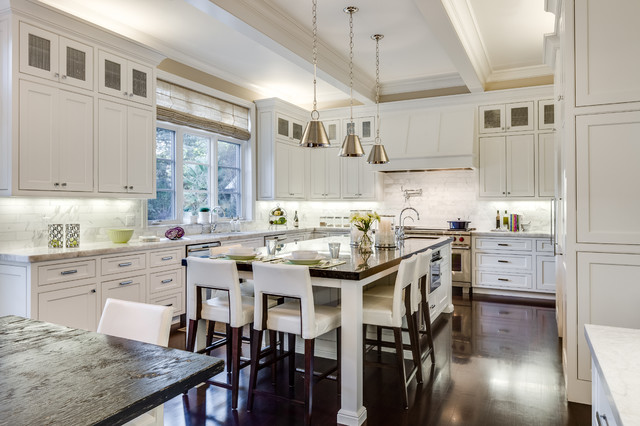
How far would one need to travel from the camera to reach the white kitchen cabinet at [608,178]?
270 centimetres

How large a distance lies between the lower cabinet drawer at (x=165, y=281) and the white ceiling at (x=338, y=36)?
2.49m

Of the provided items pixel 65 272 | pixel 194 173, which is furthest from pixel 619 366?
pixel 194 173

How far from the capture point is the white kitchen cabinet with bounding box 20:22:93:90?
11.6ft

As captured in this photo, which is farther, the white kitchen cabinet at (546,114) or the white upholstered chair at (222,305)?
the white kitchen cabinet at (546,114)

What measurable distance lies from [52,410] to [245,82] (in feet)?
20.0

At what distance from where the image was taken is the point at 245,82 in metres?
6.55

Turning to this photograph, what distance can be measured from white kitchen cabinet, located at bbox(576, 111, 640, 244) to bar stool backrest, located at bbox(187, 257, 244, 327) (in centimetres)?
223

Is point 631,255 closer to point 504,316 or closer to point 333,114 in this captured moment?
point 504,316

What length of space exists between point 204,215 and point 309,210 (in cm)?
274

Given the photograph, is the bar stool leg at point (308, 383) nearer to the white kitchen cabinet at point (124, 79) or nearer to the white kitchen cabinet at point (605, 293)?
the white kitchen cabinet at point (605, 293)

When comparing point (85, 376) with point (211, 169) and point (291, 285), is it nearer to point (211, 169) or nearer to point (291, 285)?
point (291, 285)

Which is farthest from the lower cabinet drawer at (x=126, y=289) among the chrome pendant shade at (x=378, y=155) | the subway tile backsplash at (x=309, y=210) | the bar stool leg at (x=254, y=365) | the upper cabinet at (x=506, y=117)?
the upper cabinet at (x=506, y=117)

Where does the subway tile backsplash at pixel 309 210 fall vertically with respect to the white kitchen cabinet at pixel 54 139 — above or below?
below

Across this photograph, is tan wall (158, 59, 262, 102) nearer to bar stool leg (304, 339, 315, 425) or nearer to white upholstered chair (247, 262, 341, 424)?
white upholstered chair (247, 262, 341, 424)
